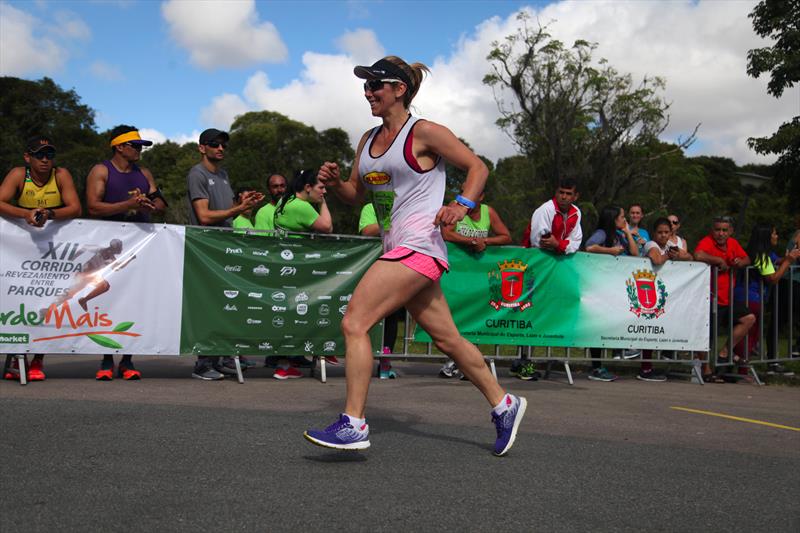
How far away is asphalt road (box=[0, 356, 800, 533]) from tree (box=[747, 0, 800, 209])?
63.7ft

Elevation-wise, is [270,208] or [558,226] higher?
[270,208]

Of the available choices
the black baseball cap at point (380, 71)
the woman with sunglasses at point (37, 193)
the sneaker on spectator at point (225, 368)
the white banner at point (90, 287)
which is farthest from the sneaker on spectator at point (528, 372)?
the black baseball cap at point (380, 71)

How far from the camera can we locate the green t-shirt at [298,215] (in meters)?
9.14

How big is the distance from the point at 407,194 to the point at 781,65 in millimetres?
23269

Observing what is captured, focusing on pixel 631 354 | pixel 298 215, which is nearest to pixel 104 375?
pixel 298 215

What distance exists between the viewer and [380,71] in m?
5.02

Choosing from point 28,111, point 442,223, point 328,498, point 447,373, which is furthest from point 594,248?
point 28,111

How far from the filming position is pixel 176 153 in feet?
247

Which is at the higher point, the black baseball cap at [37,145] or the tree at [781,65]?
the tree at [781,65]

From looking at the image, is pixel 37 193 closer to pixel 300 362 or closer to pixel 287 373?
pixel 287 373

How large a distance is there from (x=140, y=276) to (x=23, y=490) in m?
4.93

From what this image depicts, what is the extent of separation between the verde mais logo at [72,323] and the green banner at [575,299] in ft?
10.8

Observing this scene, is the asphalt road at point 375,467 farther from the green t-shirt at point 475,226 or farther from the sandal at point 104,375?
the green t-shirt at point 475,226

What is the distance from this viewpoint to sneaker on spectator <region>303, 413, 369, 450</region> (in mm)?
4469
